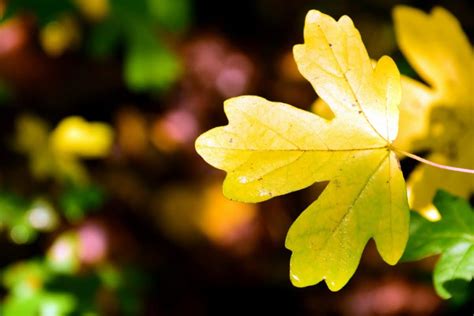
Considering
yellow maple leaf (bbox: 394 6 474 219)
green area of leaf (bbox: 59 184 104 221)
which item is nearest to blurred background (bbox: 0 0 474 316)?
green area of leaf (bbox: 59 184 104 221)

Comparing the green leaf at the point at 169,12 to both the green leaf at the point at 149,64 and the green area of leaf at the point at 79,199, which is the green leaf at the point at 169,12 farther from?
the green area of leaf at the point at 79,199

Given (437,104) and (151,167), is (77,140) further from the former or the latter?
(437,104)

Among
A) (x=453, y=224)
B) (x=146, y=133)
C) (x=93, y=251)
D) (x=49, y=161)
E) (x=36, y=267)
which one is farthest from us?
(x=146, y=133)

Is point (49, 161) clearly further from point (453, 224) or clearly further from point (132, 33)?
point (453, 224)

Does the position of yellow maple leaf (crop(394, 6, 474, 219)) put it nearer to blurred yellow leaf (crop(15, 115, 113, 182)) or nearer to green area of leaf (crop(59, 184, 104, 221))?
green area of leaf (crop(59, 184, 104, 221))

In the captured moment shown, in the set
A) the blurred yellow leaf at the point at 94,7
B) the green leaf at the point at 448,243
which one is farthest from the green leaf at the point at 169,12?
the green leaf at the point at 448,243

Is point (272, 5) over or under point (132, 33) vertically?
over

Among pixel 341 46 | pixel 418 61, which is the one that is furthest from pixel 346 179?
pixel 418 61

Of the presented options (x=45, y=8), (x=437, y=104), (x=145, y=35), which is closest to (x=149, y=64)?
(x=145, y=35)
